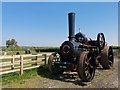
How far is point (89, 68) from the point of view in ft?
33.8

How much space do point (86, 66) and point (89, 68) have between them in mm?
420

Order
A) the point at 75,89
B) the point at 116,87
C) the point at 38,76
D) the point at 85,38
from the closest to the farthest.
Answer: the point at 75,89 < the point at 116,87 < the point at 38,76 < the point at 85,38

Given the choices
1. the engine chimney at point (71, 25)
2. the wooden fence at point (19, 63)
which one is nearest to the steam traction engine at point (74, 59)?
the engine chimney at point (71, 25)

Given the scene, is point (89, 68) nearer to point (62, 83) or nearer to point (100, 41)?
point (62, 83)

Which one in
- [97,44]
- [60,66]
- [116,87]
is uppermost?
[97,44]

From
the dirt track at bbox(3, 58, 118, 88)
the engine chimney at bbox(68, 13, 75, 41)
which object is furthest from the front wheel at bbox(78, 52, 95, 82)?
the engine chimney at bbox(68, 13, 75, 41)

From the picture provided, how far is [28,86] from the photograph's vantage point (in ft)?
27.5

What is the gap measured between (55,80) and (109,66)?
210 inches

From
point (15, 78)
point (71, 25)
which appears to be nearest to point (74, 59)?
point (71, 25)

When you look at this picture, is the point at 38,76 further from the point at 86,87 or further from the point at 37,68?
the point at 86,87

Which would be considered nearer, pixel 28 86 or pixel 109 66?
pixel 28 86

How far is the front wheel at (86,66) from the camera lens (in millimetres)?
9273

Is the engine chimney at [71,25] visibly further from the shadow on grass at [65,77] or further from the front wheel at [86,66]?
the shadow on grass at [65,77]

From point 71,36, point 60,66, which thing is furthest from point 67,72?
point 71,36
